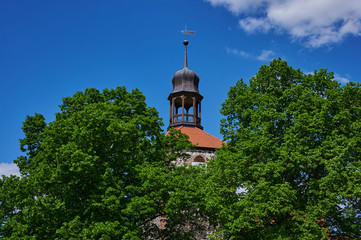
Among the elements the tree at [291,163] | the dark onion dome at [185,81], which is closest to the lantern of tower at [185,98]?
the dark onion dome at [185,81]

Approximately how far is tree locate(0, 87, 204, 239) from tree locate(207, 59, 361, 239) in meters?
2.56

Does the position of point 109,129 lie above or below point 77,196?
above

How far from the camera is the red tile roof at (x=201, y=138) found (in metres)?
32.7

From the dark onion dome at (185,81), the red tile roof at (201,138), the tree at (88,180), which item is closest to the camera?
the tree at (88,180)

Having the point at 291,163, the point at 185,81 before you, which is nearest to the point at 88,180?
the point at 291,163

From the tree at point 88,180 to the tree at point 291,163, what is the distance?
2.56 meters

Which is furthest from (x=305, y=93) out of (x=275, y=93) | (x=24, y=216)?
(x=24, y=216)

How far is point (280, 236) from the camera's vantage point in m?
16.3

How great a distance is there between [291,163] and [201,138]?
1675cm

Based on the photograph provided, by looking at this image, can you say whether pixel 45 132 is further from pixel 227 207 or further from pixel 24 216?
pixel 227 207

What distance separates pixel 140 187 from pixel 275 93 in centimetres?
886

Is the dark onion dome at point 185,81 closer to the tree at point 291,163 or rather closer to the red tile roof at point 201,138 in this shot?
the red tile roof at point 201,138

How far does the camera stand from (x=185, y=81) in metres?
38.7

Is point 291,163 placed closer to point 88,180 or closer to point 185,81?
point 88,180
